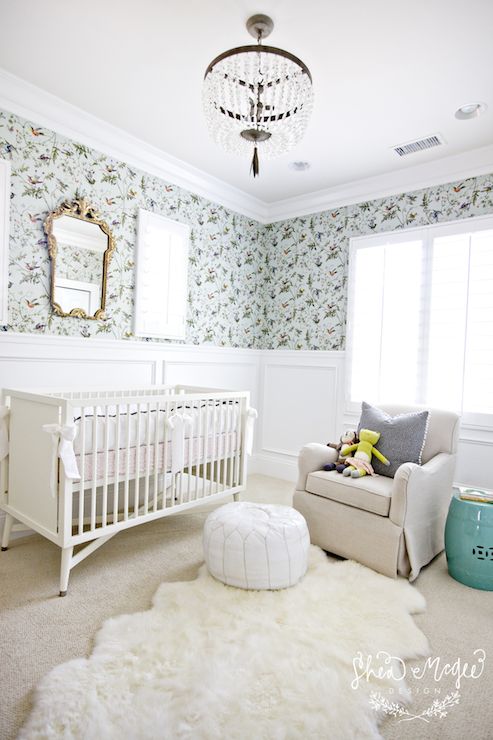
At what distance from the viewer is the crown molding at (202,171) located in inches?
93.4

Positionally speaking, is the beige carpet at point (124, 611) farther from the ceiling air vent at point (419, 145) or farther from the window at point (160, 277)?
the ceiling air vent at point (419, 145)

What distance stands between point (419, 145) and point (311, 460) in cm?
211

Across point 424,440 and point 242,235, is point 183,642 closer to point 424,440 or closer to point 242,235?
point 424,440

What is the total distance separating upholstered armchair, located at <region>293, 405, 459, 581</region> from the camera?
2.03 metres

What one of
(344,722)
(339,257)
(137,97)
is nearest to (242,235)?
(339,257)

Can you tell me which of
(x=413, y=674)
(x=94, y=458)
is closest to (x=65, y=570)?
(x=94, y=458)

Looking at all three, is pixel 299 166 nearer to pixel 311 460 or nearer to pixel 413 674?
pixel 311 460

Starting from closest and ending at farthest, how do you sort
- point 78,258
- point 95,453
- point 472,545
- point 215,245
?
1. point 95,453
2. point 472,545
3. point 78,258
4. point 215,245

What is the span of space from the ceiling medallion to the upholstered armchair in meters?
1.58

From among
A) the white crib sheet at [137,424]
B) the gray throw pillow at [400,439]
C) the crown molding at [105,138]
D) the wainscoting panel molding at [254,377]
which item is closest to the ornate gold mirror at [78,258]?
the wainscoting panel molding at [254,377]

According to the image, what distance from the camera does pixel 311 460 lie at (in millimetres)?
2473

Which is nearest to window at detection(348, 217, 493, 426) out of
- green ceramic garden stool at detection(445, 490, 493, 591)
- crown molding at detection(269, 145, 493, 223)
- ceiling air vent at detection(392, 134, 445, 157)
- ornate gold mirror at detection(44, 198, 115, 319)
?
crown molding at detection(269, 145, 493, 223)

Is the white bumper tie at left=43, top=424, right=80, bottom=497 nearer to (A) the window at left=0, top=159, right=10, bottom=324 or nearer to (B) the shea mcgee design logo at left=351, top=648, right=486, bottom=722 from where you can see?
(A) the window at left=0, top=159, right=10, bottom=324

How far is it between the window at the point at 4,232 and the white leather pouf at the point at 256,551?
1596 millimetres
